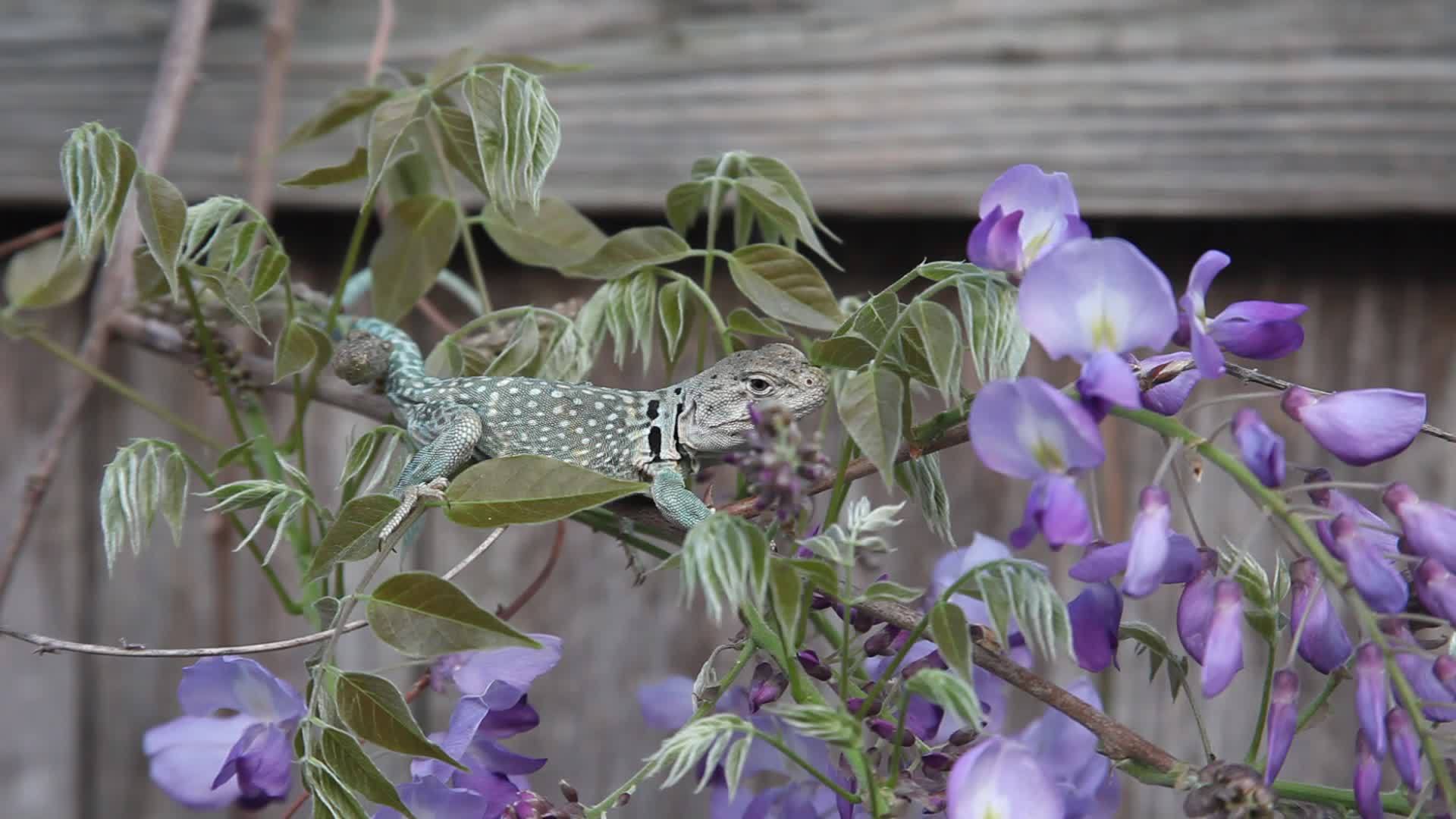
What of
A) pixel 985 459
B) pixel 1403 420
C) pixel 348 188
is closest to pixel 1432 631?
pixel 1403 420

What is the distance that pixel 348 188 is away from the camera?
1.48 metres

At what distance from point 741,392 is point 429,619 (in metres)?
0.25

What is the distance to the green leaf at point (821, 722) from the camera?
55 centimetres

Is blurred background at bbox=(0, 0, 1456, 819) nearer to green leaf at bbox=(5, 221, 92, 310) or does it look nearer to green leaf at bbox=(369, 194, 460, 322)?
green leaf at bbox=(5, 221, 92, 310)

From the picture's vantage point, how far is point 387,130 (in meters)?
0.75

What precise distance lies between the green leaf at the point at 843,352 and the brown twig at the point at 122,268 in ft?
2.37

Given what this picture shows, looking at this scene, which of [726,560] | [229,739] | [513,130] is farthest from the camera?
[229,739]

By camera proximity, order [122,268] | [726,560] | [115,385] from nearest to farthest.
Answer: [726,560] → [115,385] → [122,268]

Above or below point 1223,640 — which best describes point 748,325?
above

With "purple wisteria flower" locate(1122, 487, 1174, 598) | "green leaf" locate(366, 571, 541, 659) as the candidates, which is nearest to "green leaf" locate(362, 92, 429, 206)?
"green leaf" locate(366, 571, 541, 659)

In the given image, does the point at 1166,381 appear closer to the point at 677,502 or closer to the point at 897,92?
the point at 677,502

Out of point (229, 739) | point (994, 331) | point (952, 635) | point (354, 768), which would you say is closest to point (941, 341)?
point (994, 331)

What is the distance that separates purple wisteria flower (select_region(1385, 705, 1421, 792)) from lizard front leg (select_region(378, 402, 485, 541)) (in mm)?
468

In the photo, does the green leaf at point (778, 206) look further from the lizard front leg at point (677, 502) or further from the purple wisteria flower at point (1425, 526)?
the purple wisteria flower at point (1425, 526)
